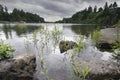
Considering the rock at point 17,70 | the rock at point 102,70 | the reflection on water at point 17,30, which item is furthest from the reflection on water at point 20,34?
the rock at point 102,70

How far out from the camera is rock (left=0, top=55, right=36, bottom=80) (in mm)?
8906

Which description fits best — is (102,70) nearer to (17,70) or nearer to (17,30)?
(17,70)

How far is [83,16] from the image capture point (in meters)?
198

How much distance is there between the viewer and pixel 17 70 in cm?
910

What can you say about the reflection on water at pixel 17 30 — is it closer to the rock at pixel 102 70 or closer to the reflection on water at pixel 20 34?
the reflection on water at pixel 20 34

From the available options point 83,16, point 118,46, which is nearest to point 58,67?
point 118,46

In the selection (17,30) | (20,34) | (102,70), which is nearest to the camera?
(102,70)

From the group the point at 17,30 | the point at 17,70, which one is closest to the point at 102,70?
the point at 17,70

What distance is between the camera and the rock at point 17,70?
351 inches

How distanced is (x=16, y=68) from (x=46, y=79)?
1480 millimetres

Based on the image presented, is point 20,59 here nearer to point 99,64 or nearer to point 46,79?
point 46,79

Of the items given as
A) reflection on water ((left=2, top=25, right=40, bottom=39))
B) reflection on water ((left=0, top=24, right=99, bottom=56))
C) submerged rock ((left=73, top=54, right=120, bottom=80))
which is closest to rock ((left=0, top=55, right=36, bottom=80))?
submerged rock ((left=73, top=54, right=120, bottom=80))

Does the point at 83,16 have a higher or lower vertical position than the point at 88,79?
higher

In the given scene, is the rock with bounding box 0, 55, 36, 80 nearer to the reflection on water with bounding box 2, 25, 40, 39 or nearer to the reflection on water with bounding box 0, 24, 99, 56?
the reflection on water with bounding box 0, 24, 99, 56
